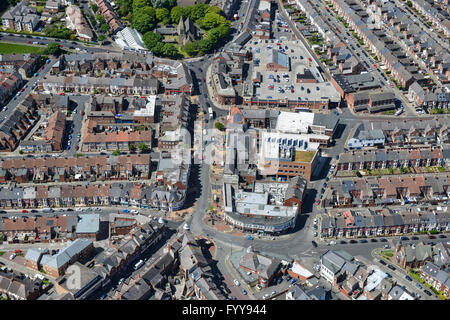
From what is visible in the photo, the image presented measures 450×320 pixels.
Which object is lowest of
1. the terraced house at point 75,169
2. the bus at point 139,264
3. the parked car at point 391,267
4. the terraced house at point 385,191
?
the parked car at point 391,267

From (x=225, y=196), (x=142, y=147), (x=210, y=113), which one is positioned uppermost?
(x=210, y=113)

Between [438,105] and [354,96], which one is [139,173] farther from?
[438,105]

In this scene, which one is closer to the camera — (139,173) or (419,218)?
(419,218)

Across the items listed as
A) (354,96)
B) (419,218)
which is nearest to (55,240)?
(419,218)

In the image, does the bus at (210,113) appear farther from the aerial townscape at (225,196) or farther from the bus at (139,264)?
the bus at (139,264)

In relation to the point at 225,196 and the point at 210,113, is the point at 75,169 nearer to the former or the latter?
the point at 225,196

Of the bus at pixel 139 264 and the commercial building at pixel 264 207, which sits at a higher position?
the commercial building at pixel 264 207

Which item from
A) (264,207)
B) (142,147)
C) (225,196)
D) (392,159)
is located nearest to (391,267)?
(264,207)

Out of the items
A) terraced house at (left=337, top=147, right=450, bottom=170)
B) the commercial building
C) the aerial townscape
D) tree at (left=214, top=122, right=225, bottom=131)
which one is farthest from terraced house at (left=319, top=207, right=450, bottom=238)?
tree at (left=214, top=122, right=225, bottom=131)

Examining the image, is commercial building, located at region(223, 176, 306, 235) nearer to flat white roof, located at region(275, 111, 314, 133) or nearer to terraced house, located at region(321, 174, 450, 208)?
terraced house, located at region(321, 174, 450, 208)

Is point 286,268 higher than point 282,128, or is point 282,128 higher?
point 282,128

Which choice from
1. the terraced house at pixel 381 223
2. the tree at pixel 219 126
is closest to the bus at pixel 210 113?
the tree at pixel 219 126
